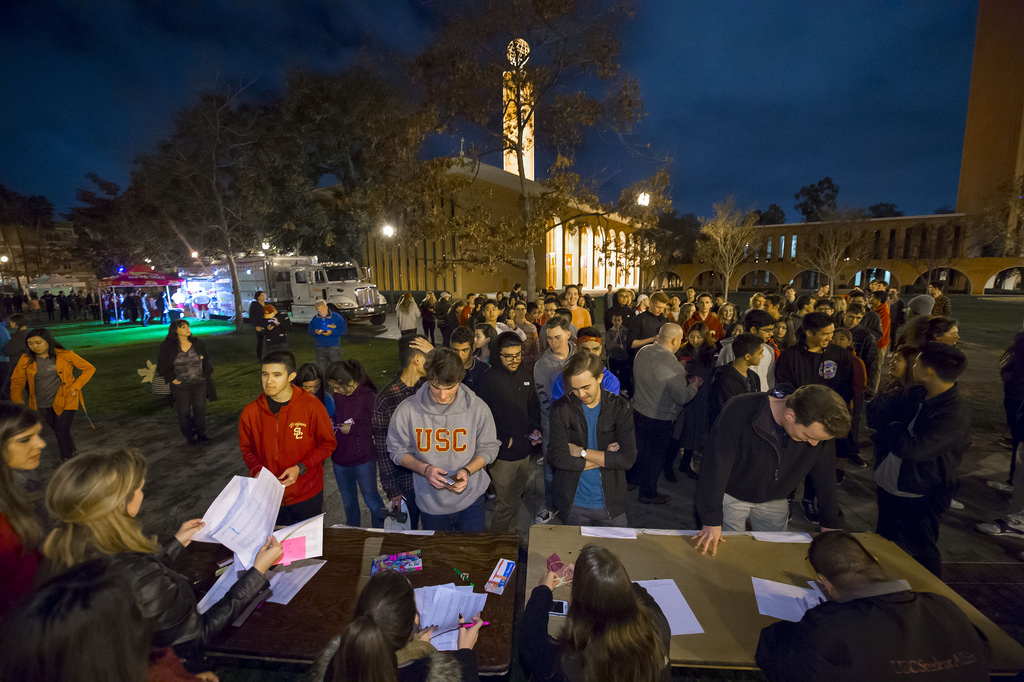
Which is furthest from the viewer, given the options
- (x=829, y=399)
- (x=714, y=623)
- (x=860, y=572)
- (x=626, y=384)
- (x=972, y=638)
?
(x=626, y=384)

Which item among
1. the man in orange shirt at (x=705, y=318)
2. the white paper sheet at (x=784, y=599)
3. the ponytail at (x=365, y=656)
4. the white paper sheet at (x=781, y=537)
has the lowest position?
the white paper sheet at (x=784, y=599)

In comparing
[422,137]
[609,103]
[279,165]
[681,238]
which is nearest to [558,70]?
[609,103]

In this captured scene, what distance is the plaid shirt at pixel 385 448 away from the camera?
3.37 m

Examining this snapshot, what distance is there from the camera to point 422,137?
11672 mm

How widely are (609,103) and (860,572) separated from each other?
40.8ft

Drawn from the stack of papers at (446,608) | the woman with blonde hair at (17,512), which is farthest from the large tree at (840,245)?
the woman with blonde hair at (17,512)

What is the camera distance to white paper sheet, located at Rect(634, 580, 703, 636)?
1968 mm

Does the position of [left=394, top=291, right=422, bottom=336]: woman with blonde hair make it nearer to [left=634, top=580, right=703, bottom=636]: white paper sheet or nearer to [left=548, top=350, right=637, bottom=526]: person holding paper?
[left=548, top=350, right=637, bottom=526]: person holding paper

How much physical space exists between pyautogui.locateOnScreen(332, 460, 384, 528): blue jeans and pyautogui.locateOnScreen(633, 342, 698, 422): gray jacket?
8.95 feet

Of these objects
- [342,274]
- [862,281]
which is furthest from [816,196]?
[342,274]

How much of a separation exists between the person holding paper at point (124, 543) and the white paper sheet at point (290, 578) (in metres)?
0.30

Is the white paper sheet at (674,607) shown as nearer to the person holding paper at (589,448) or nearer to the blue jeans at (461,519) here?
the person holding paper at (589,448)

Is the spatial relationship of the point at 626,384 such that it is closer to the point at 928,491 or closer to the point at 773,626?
the point at 928,491

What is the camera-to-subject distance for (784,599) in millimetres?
2133
